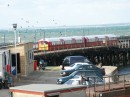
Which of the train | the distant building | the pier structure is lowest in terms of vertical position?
the pier structure

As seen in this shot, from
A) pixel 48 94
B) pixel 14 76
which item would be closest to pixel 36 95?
pixel 48 94

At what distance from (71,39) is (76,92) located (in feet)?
209

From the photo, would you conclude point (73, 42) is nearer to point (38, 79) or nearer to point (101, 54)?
point (101, 54)

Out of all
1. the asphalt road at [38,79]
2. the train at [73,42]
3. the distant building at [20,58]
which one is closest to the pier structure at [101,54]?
the train at [73,42]

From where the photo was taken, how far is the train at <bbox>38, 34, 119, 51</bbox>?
7012 centimetres

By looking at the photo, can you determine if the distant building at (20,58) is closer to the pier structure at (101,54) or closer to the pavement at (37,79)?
the pavement at (37,79)

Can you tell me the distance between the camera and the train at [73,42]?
Result: 70.1m

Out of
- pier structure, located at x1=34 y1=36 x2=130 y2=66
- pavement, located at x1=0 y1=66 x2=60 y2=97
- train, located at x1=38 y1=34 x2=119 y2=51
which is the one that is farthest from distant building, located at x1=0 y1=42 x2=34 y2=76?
train, located at x1=38 y1=34 x2=119 y2=51

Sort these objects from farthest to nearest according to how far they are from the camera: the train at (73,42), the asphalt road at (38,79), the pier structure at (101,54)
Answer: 1. the train at (73,42)
2. the pier structure at (101,54)
3. the asphalt road at (38,79)

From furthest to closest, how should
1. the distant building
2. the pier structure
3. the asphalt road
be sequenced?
the pier structure → the distant building → the asphalt road

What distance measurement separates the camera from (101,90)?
60.7ft

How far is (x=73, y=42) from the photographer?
252 ft

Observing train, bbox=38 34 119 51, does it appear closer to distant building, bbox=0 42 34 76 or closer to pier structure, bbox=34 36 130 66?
pier structure, bbox=34 36 130 66

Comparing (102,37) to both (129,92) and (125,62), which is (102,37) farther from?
(129,92)
